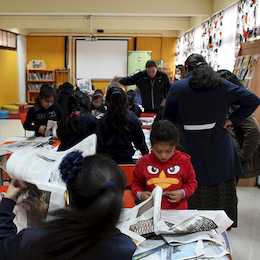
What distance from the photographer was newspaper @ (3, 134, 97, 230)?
1.03 metres

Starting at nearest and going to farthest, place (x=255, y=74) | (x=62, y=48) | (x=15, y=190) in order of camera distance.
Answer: (x=15, y=190) < (x=255, y=74) < (x=62, y=48)

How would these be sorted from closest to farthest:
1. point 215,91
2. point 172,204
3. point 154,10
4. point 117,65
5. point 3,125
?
point 172,204, point 215,91, point 154,10, point 3,125, point 117,65

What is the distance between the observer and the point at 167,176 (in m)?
1.66

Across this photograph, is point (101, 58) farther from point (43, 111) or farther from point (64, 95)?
point (43, 111)

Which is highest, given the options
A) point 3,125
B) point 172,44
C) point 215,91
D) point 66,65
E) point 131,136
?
point 172,44

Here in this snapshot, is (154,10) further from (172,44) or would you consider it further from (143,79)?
(172,44)

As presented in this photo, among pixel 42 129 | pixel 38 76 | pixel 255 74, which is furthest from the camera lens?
pixel 38 76

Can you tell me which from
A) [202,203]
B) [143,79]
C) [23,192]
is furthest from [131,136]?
[143,79]

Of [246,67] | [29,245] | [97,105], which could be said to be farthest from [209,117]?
[97,105]

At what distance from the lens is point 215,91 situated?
6.57ft

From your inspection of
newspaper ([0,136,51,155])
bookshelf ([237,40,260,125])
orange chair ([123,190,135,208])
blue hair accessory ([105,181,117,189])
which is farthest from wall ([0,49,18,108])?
blue hair accessory ([105,181,117,189])

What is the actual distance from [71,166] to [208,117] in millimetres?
1361

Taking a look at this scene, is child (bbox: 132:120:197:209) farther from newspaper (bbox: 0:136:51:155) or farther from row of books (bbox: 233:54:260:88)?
row of books (bbox: 233:54:260:88)

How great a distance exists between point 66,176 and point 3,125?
7.40 metres
